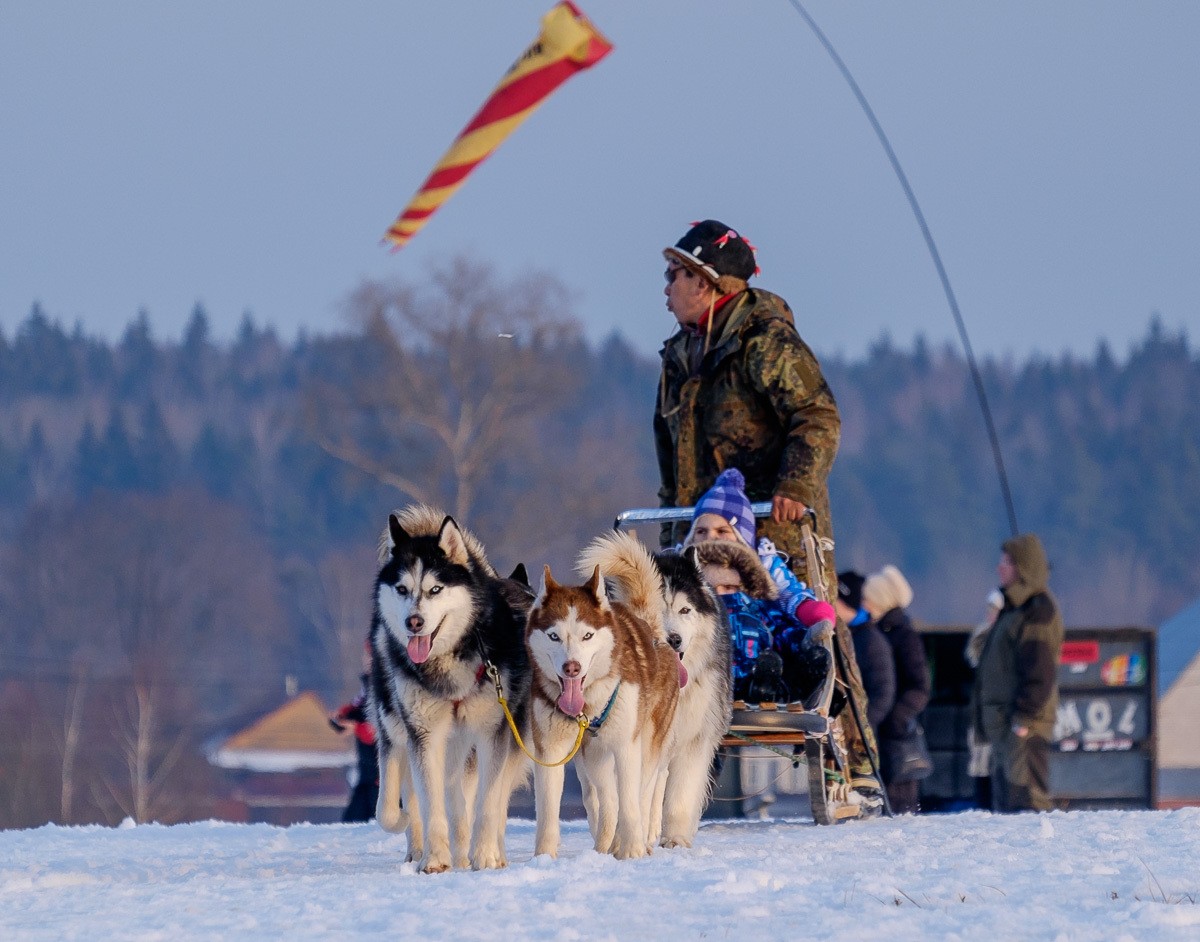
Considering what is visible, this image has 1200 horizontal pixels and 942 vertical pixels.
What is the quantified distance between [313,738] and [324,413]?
75.9ft

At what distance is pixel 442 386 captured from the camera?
38.9 metres

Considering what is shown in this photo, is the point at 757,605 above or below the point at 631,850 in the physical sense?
above

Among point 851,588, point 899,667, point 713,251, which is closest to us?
point 713,251

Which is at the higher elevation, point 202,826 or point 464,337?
point 464,337

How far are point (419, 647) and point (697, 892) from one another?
4.14ft

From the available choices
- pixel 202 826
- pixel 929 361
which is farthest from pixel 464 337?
pixel 929 361

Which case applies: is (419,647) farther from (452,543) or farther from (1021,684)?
(1021,684)

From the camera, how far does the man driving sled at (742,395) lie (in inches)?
323

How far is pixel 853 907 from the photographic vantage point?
5137 mm

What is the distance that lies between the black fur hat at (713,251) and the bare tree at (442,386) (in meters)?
28.4

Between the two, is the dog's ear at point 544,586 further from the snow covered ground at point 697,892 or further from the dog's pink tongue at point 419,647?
the snow covered ground at point 697,892

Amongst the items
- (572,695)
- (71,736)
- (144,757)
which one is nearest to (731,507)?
(572,695)

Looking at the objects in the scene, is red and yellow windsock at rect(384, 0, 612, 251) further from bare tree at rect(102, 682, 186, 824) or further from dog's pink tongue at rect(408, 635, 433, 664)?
bare tree at rect(102, 682, 186, 824)

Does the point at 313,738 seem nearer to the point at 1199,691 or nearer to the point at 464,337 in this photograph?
the point at 464,337
